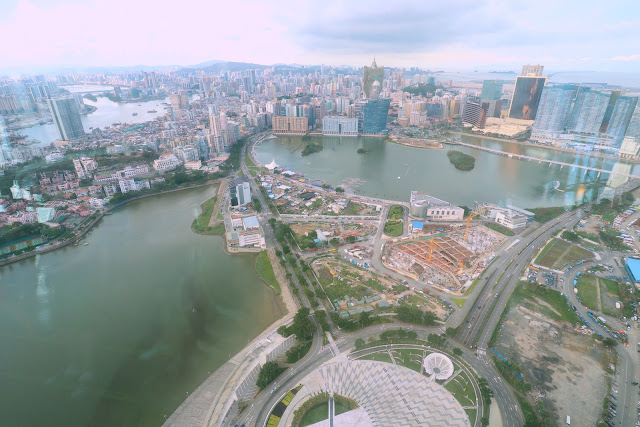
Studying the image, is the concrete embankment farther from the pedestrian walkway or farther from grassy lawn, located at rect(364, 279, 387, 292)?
grassy lawn, located at rect(364, 279, 387, 292)

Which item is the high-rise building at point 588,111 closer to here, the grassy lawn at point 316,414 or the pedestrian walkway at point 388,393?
the pedestrian walkway at point 388,393

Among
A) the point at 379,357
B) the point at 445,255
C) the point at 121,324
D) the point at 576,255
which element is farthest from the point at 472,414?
the point at 121,324

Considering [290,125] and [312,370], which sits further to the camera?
[290,125]

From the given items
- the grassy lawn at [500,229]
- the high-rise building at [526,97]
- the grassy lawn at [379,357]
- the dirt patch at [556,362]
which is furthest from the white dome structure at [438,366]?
the high-rise building at [526,97]

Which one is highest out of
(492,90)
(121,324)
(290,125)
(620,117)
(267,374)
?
(492,90)

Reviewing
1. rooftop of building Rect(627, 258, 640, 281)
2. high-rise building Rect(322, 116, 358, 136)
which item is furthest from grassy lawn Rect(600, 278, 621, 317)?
high-rise building Rect(322, 116, 358, 136)

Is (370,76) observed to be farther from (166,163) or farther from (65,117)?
(65,117)
